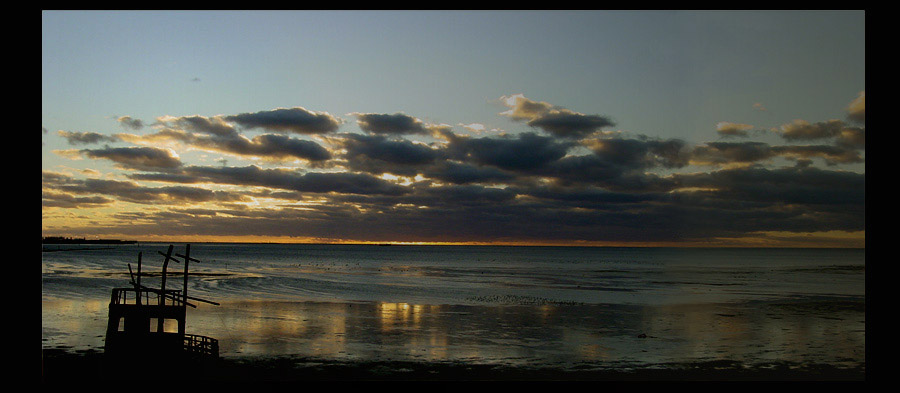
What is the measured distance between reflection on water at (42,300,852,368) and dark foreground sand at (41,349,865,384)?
0.99 meters

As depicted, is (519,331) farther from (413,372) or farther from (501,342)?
(413,372)

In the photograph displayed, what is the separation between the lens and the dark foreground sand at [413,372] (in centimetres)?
1848

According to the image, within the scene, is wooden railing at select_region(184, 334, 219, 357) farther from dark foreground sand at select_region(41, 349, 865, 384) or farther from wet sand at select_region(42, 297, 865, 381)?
wet sand at select_region(42, 297, 865, 381)

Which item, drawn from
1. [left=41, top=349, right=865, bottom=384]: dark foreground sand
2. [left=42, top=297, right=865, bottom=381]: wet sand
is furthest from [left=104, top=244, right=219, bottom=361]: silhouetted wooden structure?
[left=42, top=297, right=865, bottom=381]: wet sand

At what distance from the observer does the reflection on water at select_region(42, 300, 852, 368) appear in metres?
22.1

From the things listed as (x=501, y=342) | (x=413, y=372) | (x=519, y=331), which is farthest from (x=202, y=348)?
(x=519, y=331)

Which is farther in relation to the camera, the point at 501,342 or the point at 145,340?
the point at 501,342

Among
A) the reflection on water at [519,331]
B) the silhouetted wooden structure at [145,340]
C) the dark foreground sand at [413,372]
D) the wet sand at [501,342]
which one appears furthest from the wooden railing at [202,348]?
the reflection on water at [519,331]

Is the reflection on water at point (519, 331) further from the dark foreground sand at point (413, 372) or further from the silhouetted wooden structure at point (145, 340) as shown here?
the silhouetted wooden structure at point (145, 340)

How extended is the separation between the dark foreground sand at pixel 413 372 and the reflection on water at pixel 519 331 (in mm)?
992

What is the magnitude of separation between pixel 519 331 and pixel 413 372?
922 cm

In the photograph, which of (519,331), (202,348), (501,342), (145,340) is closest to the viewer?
(202,348)

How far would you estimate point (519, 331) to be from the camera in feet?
90.2
